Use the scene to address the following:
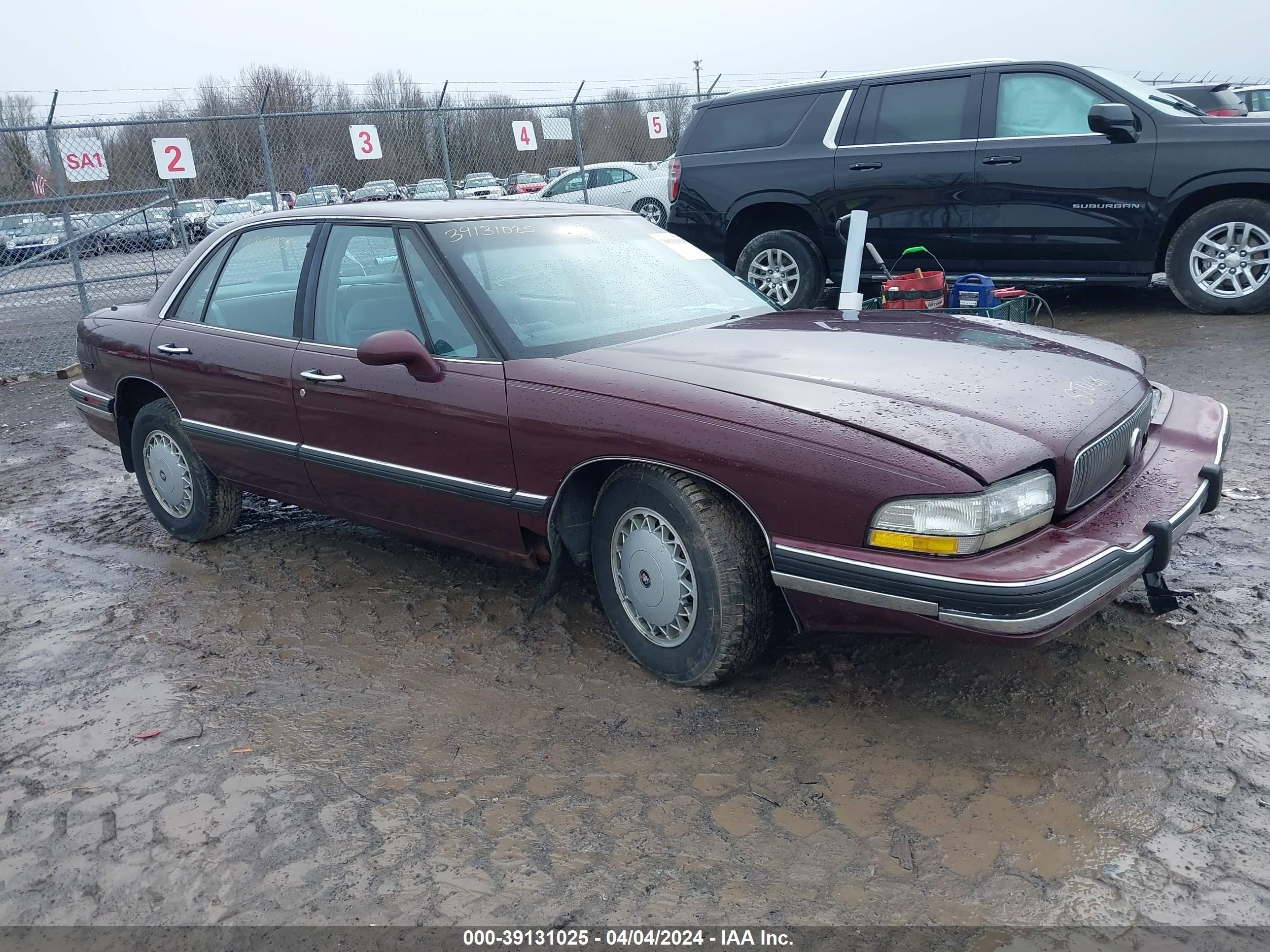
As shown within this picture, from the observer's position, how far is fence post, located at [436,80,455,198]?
12695 millimetres

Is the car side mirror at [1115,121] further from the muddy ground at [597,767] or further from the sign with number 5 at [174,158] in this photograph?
the sign with number 5 at [174,158]

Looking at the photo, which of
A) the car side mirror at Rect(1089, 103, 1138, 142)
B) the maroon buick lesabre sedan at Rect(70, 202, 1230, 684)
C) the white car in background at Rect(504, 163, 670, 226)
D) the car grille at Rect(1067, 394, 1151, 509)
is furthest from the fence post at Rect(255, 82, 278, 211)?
the car grille at Rect(1067, 394, 1151, 509)

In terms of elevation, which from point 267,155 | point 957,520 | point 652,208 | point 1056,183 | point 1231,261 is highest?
point 267,155

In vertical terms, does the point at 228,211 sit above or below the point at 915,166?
below

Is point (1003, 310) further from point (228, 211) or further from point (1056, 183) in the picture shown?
point (228, 211)

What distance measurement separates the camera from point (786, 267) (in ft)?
28.5

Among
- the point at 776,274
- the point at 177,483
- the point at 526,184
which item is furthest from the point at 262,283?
the point at 526,184

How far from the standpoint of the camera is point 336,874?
250 centimetres

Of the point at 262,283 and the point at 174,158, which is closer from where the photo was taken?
the point at 262,283

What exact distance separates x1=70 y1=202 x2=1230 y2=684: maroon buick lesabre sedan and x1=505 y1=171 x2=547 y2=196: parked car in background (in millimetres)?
14404

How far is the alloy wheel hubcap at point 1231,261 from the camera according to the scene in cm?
736

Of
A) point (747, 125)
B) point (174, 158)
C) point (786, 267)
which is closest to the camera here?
point (786, 267)

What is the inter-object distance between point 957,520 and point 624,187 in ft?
52.3

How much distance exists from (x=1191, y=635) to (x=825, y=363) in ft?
4.78
